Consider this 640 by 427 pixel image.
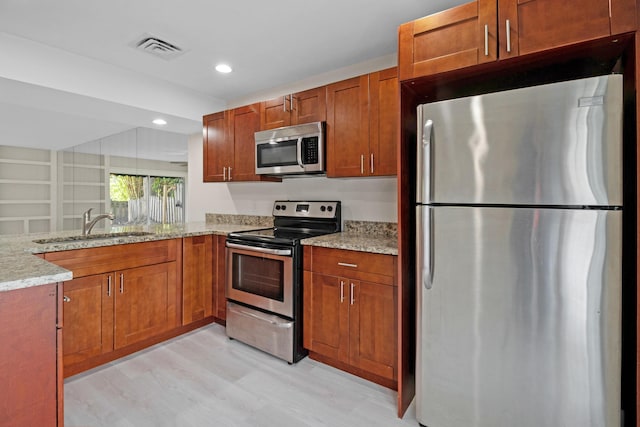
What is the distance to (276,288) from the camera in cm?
251

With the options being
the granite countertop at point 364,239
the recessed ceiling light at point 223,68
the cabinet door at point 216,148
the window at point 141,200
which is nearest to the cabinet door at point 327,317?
the granite countertop at point 364,239

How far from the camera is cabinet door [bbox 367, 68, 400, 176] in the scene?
2.27 meters

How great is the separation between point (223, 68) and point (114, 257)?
5.94 ft

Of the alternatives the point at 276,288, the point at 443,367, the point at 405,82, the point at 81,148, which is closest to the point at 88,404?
the point at 276,288

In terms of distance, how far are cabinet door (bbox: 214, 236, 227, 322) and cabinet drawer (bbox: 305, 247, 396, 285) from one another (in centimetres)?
102

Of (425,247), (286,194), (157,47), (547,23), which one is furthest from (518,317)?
(157,47)

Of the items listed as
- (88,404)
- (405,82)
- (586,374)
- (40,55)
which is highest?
(40,55)

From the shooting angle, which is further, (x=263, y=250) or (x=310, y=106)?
(x=310, y=106)

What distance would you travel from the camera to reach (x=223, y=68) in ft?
9.57

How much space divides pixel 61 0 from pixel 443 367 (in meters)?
2.95

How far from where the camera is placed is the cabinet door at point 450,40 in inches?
60.5

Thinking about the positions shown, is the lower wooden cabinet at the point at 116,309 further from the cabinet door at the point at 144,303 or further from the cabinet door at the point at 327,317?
the cabinet door at the point at 327,317

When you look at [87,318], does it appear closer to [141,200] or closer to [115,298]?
[115,298]

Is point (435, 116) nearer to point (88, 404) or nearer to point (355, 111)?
point (355, 111)
